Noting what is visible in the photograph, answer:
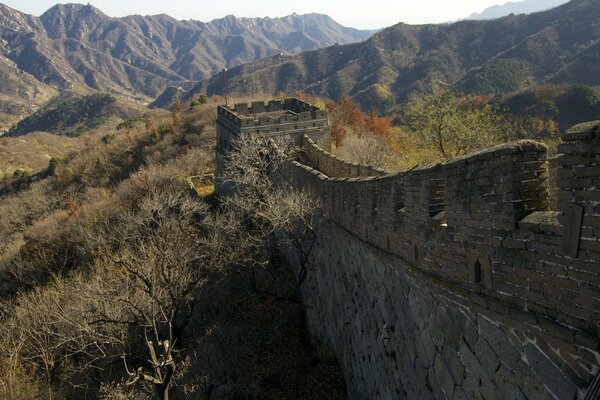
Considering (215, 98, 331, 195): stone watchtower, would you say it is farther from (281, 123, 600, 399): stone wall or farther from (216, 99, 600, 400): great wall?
(281, 123, 600, 399): stone wall

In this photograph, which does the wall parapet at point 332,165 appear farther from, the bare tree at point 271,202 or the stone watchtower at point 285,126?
the bare tree at point 271,202

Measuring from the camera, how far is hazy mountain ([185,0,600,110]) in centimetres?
8181

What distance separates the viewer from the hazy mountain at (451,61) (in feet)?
268

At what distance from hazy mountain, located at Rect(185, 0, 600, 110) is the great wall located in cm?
7167

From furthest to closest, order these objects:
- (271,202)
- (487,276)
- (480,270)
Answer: (271,202)
(480,270)
(487,276)

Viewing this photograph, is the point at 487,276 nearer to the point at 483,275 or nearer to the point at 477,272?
the point at 483,275

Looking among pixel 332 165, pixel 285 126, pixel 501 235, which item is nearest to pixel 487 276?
pixel 501 235

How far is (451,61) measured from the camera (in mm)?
116625

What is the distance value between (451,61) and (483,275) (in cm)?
12107

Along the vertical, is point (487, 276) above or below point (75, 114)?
below

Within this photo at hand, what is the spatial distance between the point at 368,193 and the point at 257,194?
11.6m

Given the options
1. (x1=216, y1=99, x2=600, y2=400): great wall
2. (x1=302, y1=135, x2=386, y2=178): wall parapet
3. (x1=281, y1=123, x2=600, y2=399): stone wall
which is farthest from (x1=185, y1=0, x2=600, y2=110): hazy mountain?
(x1=281, y1=123, x2=600, y2=399): stone wall

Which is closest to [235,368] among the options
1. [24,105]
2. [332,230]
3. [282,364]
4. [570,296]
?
[282,364]

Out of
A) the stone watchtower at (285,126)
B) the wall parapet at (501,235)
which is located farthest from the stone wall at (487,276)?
the stone watchtower at (285,126)
